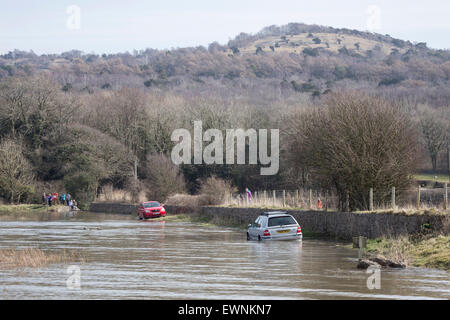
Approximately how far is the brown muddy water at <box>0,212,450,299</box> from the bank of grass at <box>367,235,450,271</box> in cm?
91

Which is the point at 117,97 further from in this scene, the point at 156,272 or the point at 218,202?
the point at 156,272

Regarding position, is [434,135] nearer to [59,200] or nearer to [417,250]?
[59,200]

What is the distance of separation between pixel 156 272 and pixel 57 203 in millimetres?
60275

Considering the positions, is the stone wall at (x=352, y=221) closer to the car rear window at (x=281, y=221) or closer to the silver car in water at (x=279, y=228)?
the silver car in water at (x=279, y=228)

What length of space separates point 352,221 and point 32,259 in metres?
15.7

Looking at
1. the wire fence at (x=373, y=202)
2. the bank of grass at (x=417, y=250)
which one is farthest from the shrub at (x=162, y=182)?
the bank of grass at (x=417, y=250)

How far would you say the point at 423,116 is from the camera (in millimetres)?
92312

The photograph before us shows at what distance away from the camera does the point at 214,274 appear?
20172 millimetres

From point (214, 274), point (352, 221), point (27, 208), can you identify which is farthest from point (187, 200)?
point (214, 274)

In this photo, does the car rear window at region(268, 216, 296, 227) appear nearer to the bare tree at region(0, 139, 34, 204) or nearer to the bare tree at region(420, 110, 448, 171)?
the bare tree at region(0, 139, 34, 204)

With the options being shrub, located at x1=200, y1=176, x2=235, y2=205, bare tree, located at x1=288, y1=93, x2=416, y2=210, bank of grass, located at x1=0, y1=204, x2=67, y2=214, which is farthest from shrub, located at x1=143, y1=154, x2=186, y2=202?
bare tree, located at x1=288, y1=93, x2=416, y2=210

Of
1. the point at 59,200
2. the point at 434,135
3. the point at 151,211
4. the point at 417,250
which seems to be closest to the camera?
the point at 417,250

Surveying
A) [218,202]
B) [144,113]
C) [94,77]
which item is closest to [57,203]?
[144,113]

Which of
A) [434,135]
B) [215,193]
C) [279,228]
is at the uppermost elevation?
[434,135]
